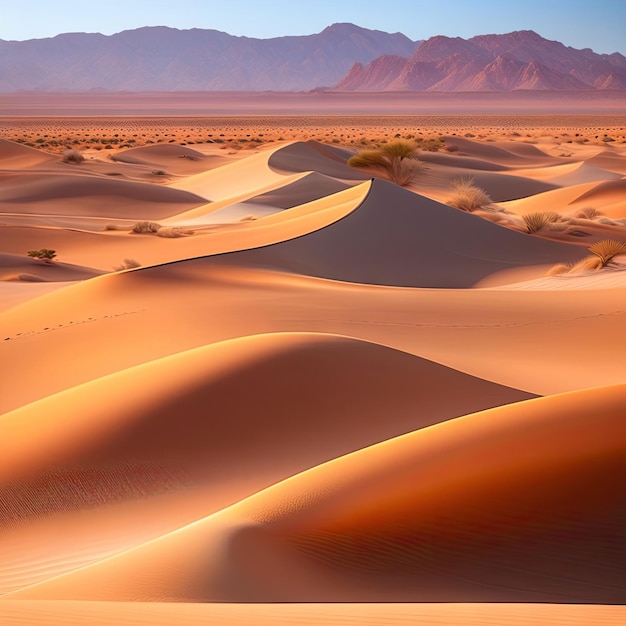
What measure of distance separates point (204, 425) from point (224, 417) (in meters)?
0.21

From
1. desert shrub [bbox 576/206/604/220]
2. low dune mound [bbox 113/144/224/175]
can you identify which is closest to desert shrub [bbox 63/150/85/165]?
low dune mound [bbox 113/144/224/175]

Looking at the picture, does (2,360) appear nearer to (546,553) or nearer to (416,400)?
(416,400)

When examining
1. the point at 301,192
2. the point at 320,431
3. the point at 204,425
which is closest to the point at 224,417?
the point at 204,425

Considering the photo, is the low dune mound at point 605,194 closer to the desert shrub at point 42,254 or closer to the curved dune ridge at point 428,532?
the desert shrub at point 42,254

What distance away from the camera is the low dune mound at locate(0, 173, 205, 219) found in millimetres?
31094

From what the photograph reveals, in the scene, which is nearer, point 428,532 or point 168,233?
point 428,532

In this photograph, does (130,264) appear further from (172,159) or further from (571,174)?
(172,159)

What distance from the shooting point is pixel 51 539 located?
6.69 m

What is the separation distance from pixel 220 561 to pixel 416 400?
4525mm

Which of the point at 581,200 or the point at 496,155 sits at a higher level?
the point at 581,200

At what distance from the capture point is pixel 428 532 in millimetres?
5305

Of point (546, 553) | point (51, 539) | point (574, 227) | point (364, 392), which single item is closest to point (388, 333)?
point (364, 392)

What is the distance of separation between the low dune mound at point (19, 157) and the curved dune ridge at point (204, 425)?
32605 millimetres

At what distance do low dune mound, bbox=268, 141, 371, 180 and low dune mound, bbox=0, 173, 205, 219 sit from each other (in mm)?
4171
